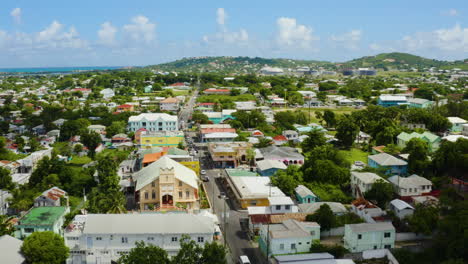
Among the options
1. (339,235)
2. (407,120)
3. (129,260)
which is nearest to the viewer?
(129,260)

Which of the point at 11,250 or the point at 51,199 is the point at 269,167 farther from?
the point at 11,250

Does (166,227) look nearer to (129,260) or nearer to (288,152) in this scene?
(129,260)

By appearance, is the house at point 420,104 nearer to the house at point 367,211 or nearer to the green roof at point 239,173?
the green roof at point 239,173

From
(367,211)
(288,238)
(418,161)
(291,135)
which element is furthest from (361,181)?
(291,135)

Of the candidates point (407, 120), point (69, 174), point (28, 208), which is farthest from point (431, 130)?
point (28, 208)

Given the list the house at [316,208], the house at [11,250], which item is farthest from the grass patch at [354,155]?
the house at [11,250]

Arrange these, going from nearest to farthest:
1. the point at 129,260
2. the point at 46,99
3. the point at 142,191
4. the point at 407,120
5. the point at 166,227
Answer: the point at 129,260
the point at 166,227
the point at 142,191
the point at 407,120
the point at 46,99

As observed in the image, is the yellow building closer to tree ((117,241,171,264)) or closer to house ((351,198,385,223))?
house ((351,198,385,223))
